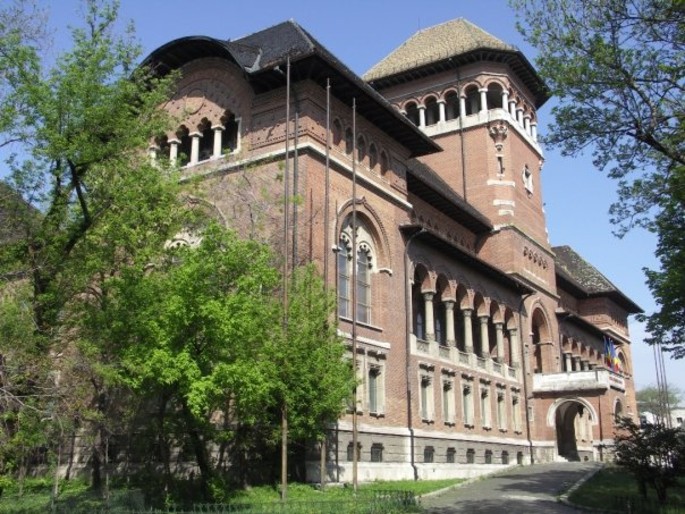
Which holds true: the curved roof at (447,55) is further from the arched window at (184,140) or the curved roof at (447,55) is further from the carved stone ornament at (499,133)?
the arched window at (184,140)

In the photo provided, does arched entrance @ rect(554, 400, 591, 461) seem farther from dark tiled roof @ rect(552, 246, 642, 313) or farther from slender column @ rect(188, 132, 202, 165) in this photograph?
slender column @ rect(188, 132, 202, 165)

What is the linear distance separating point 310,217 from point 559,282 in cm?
3636

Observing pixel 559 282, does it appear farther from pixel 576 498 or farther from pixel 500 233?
pixel 576 498

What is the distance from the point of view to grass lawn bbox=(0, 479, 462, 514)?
19047 millimetres

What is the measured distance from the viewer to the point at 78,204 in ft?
60.7

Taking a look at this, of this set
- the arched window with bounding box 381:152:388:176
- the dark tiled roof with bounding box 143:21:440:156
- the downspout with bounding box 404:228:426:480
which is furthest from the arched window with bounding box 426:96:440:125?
the downspout with bounding box 404:228:426:480

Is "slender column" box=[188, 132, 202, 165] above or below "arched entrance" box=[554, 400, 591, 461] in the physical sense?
above

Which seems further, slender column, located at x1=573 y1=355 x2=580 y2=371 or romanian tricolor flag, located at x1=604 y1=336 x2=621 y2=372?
romanian tricolor flag, located at x1=604 y1=336 x2=621 y2=372

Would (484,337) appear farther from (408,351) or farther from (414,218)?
(408,351)

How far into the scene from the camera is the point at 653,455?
20.9 m

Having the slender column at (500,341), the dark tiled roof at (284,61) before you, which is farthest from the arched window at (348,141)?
the slender column at (500,341)

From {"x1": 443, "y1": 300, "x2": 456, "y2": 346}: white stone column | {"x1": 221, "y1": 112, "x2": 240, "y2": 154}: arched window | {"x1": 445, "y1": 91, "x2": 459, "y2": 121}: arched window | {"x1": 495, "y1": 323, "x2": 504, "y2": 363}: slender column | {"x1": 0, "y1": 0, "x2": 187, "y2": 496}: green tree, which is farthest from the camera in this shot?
{"x1": 445, "y1": 91, "x2": 459, "y2": 121}: arched window

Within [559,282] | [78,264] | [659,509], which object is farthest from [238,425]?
[559,282]

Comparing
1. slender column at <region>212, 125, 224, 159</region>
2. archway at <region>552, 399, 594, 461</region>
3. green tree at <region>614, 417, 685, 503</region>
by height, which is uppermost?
slender column at <region>212, 125, 224, 159</region>
